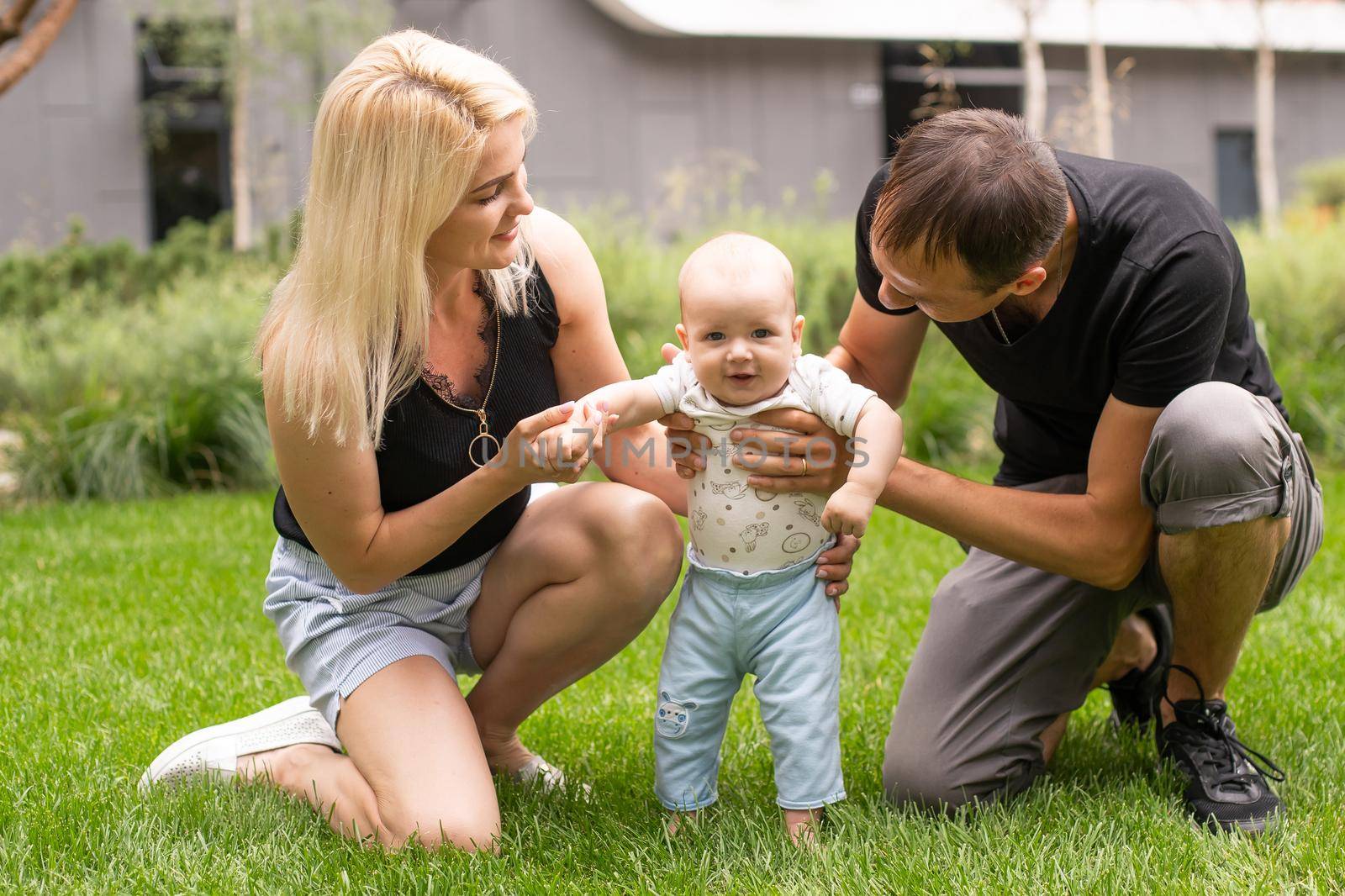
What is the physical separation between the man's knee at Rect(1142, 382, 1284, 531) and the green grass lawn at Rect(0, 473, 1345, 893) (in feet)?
1.90

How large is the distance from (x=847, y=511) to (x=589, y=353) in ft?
2.59

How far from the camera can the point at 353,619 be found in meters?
2.62

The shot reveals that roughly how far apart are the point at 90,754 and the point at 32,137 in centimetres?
1400

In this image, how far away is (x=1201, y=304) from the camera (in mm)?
2361

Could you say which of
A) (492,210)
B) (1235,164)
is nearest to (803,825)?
(492,210)

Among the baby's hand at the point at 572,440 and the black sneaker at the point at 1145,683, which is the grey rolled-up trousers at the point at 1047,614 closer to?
the black sneaker at the point at 1145,683

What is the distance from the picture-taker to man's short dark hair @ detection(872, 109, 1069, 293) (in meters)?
2.24

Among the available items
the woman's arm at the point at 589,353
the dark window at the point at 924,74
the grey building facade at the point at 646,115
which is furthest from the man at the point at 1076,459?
the dark window at the point at 924,74

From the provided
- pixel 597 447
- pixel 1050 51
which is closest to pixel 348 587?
pixel 597 447

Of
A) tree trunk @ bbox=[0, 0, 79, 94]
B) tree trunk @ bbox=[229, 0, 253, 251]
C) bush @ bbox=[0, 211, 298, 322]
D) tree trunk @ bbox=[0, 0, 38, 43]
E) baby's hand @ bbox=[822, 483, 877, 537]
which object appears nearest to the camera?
baby's hand @ bbox=[822, 483, 877, 537]

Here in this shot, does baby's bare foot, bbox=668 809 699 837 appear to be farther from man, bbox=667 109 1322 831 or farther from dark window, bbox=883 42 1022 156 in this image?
dark window, bbox=883 42 1022 156

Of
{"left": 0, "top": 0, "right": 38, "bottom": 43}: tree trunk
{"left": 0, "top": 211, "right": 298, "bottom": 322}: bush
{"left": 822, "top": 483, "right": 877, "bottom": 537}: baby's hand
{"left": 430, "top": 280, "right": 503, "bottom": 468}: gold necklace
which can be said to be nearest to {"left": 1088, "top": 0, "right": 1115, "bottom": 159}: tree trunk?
{"left": 0, "top": 211, "right": 298, "bottom": 322}: bush

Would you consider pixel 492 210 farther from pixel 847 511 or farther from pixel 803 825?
pixel 803 825

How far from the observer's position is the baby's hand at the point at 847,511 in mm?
2186
